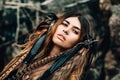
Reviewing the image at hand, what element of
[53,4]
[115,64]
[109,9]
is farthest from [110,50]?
[53,4]

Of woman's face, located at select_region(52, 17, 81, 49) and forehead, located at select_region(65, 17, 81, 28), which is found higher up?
forehead, located at select_region(65, 17, 81, 28)

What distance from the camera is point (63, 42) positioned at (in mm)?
2943

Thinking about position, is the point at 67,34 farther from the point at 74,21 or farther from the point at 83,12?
the point at 83,12

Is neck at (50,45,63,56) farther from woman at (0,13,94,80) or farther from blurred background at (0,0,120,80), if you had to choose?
blurred background at (0,0,120,80)

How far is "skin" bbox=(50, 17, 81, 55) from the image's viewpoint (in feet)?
9.62

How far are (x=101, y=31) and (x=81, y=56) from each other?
1273 mm

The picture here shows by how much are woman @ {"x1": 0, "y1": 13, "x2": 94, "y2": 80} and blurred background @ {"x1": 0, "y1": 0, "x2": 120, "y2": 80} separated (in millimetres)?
997

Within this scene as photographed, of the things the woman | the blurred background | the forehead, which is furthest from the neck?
the blurred background

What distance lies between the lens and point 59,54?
3.02m

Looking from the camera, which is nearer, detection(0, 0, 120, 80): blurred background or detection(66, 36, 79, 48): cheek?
detection(66, 36, 79, 48): cheek

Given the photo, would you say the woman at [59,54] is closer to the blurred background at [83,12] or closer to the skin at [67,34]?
the skin at [67,34]

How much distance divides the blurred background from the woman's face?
1072 millimetres

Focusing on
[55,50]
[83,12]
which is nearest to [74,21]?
[55,50]

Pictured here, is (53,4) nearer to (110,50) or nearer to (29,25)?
(29,25)
